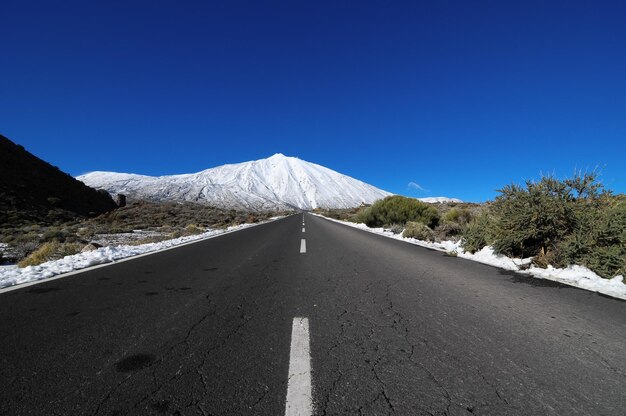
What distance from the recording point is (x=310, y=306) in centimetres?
393

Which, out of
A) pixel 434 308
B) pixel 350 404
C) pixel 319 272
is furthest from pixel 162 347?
pixel 319 272

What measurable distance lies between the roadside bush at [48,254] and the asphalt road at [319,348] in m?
3.86

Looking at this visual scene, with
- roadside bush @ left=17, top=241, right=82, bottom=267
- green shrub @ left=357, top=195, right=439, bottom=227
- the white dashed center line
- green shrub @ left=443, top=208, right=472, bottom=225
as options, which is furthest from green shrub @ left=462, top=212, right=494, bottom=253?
roadside bush @ left=17, top=241, right=82, bottom=267

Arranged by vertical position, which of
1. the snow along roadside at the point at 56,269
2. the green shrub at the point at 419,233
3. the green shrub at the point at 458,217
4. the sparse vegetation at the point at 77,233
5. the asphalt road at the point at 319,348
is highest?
the green shrub at the point at 458,217

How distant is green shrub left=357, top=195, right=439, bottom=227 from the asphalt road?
15.1 meters

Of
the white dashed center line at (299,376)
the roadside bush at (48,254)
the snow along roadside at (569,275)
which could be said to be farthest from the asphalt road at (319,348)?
the roadside bush at (48,254)

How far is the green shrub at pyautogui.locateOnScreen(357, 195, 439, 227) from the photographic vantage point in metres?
19.8

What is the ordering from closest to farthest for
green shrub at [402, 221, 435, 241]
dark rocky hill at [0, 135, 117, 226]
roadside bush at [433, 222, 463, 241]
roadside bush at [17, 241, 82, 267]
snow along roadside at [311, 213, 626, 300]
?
1. snow along roadside at [311, 213, 626, 300]
2. roadside bush at [17, 241, 82, 267]
3. green shrub at [402, 221, 435, 241]
4. roadside bush at [433, 222, 463, 241]
5. dark rocky hill at [0, 135, 117, 226]

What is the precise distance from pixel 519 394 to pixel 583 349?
1.30 m

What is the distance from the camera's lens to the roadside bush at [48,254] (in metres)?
7.72

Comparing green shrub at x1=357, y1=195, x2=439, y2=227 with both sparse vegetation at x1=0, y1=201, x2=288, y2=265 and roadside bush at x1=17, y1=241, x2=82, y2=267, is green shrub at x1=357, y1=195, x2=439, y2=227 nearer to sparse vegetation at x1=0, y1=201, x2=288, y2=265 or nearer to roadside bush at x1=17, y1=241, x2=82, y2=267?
sparse vegetation at x1=0, y1=201, x2=288, y2=265

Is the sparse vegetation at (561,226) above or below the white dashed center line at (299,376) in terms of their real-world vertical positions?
above

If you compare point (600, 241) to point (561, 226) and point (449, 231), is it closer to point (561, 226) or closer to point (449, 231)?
point (561, 226)

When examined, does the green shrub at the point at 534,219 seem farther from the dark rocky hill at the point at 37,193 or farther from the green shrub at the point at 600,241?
the dark rocky hill at the point at 37,193
